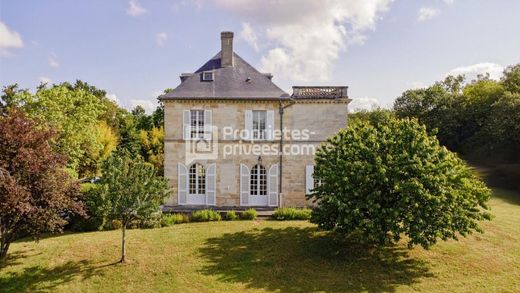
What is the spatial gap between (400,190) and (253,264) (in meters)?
5.69

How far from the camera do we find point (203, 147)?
62.5 feet

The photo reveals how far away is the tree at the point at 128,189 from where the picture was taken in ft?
38.4

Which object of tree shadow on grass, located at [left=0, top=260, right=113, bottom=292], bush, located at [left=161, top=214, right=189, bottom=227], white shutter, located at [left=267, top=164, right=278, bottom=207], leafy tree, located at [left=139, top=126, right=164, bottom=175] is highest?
leafy tree, located at [left=139, top=126, right=164, bottom=175]

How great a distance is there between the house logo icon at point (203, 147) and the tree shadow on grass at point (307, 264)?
602 centimetres

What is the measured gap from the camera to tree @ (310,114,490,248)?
10820 mm

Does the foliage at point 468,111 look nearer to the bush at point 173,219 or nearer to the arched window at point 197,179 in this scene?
the arched window at point 197,179

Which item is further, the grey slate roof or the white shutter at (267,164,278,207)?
the white shutter at (267,164,278,207)

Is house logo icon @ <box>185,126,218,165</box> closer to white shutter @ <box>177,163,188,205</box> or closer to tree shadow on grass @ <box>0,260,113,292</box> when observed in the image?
white shutter @ <box>177,163,188,205</box>

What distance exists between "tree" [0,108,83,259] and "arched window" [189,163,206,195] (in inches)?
321

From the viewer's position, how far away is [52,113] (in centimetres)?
2020

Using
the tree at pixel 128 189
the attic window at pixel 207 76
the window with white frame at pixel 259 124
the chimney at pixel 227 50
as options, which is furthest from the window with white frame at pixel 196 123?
the tree at pixel 128 189

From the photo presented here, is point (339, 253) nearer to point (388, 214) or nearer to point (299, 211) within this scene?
point (388, 214)

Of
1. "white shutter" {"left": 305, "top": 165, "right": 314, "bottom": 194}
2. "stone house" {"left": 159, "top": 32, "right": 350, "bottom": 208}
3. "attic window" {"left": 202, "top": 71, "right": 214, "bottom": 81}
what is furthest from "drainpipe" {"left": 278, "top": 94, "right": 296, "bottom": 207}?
"attic window" {"left": 202, "top": 71, "right": 214, "bottom": 81}

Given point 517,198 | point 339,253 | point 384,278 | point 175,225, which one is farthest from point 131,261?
point 517,198
